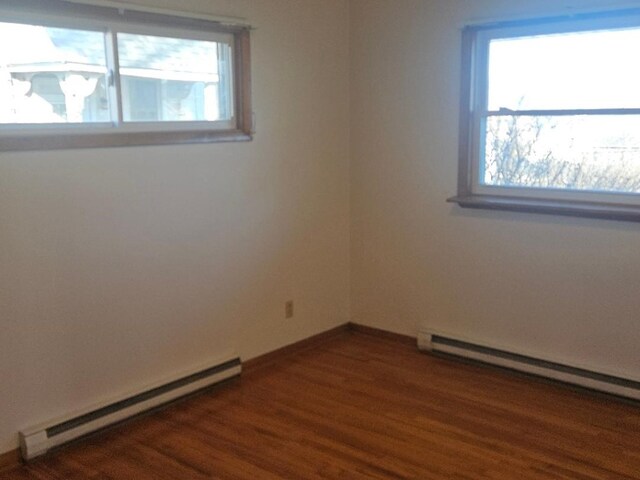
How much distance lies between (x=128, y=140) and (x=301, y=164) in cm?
123

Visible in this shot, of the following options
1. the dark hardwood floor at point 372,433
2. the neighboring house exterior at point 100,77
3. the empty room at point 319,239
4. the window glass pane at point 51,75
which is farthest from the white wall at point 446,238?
the window glass pane at point 51,75

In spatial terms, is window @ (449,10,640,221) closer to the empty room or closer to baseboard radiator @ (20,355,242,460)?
the empty room

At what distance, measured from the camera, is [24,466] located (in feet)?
9.71

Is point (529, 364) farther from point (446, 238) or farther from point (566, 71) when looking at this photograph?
point (566, 71)

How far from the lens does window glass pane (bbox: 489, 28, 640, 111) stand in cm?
338

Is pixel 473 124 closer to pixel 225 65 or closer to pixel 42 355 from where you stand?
pixel 225 65

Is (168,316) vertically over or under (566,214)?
under

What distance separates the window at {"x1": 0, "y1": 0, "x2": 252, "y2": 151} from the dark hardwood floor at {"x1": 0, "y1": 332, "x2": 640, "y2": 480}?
4.50 ft

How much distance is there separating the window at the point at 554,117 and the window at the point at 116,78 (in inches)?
52.5

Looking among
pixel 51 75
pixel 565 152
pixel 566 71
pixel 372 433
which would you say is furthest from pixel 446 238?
pixel 51 75

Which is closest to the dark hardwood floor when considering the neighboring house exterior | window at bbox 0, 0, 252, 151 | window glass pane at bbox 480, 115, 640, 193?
window glass pane at bbox 480, 115, 640, 193

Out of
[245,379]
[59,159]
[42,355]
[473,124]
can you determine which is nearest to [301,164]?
[473,124]

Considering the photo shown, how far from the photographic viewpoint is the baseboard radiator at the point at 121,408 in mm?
2988

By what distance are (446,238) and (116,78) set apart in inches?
82.4
